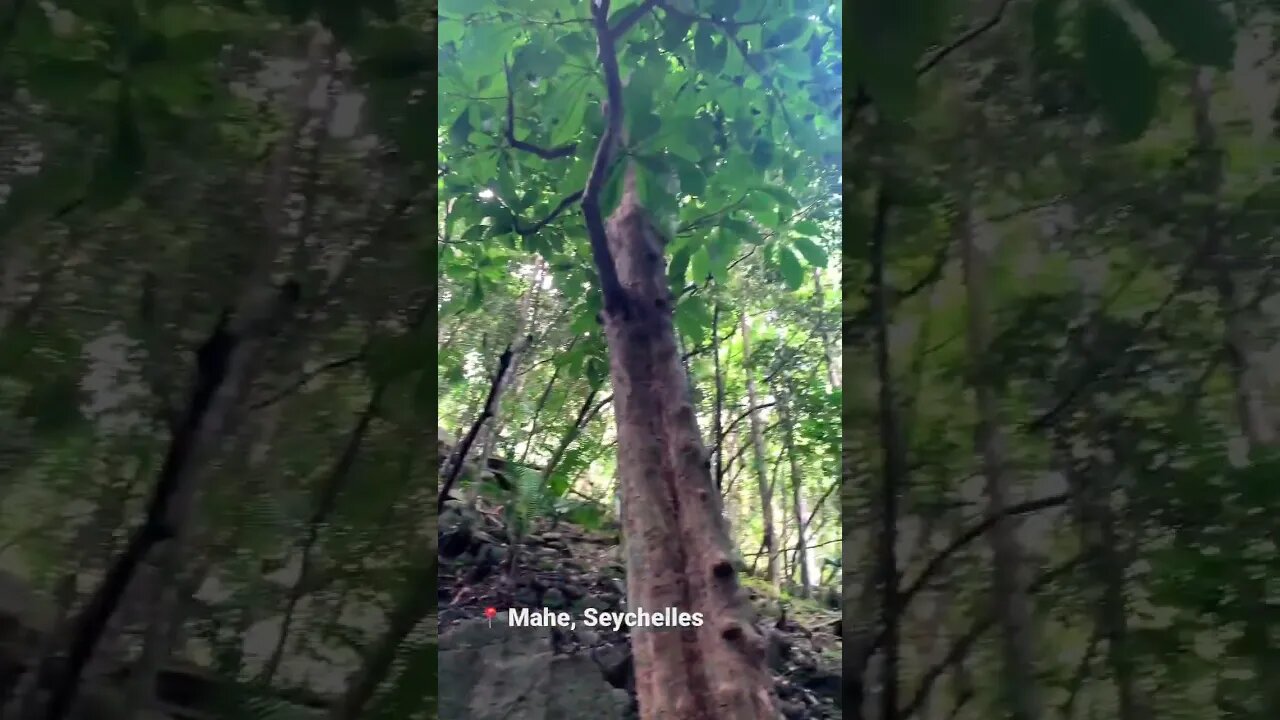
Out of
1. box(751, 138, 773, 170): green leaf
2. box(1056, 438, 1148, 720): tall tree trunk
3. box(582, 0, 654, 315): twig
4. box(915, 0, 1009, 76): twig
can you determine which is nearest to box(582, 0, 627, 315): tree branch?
box(582, 0, 654, 315): twig

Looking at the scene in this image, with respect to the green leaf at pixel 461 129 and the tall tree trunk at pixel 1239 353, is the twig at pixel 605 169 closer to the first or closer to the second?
the green leaf at pixel 461 129

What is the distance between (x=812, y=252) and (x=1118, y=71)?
232 mm

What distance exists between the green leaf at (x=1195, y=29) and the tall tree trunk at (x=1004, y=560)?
232 mm

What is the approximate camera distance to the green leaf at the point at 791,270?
574mm

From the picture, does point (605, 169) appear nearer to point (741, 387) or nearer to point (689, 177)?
point (689, 177)

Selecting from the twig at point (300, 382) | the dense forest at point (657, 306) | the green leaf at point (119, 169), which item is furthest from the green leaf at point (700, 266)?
the green leaf at point (119, 169)

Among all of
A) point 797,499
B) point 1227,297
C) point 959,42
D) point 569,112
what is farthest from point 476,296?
point 1227,297

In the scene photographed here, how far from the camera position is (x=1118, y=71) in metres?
0.54

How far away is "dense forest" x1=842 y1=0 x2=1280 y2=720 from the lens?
52 cm

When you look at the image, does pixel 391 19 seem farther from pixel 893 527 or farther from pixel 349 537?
pixel 893 527

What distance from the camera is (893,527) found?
1.75ft

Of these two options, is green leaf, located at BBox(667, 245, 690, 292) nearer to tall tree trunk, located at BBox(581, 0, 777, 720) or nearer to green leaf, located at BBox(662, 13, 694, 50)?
tall tree trunk, located at BBox(581, 0, 777, 720)

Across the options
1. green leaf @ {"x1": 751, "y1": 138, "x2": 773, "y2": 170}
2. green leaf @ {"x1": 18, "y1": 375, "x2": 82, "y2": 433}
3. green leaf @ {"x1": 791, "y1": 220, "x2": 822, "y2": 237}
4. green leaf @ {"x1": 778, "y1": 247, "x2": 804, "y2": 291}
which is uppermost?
green leaf @ {"x1": 751, "y1": 138, "x2": 773, "y2": 170}

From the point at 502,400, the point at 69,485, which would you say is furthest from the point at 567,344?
the point at 69,485
